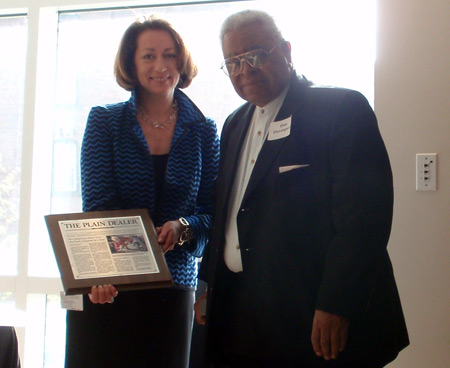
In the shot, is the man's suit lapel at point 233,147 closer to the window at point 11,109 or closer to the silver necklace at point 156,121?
the silver necklace at point 156,121

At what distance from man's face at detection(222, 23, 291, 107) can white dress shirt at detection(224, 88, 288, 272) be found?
5cm

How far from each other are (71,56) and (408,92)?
2.14 meters

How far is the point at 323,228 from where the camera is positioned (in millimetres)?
1455

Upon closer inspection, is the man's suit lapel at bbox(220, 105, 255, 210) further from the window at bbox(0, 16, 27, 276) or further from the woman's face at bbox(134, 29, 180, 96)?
the window at bbox(0, 16, 27, 276)

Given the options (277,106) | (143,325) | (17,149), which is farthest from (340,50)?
(17,149)

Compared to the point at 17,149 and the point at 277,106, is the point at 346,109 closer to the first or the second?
the point at 277,106

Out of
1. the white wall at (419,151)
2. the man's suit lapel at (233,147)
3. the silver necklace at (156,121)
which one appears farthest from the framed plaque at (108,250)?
the white wall at (419,151)

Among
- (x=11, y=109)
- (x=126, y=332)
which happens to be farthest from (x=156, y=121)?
(x=11, y=109)

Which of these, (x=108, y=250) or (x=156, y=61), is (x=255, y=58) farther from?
(x=108, y=250)

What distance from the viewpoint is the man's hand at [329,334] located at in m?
1.36

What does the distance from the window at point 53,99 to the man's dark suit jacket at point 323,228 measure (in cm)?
152

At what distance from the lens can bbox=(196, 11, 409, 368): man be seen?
1.36 meters

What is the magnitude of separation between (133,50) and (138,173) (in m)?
0.52

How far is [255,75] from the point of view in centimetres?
166
